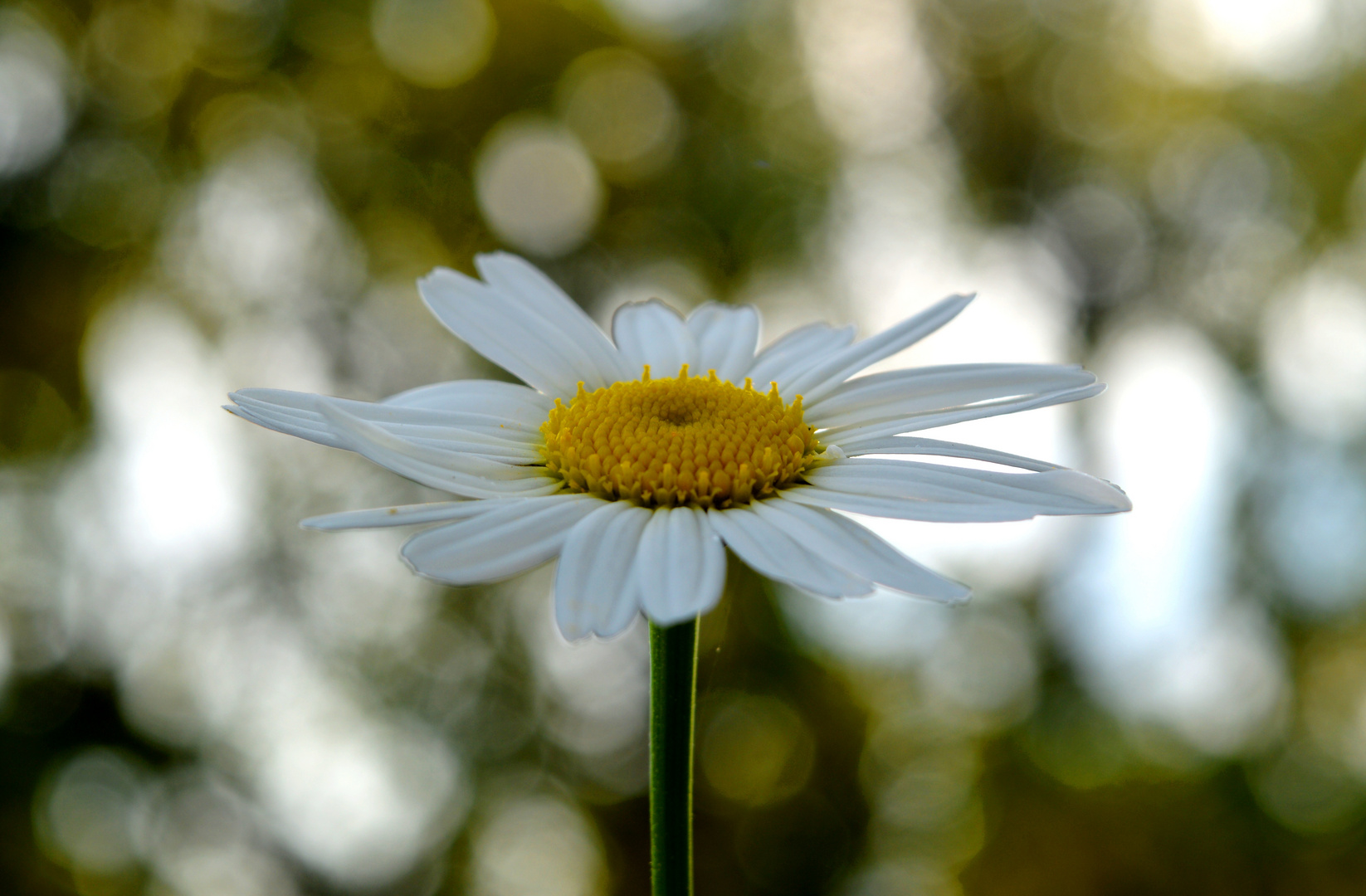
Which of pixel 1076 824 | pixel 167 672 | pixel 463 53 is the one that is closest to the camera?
pixel 167 672

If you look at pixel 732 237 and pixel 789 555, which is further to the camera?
pixel 732 237

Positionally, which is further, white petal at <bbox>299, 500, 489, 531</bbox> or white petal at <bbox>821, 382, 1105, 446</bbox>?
white petal at <bbox>821, 382, 1105, 446</bbox>

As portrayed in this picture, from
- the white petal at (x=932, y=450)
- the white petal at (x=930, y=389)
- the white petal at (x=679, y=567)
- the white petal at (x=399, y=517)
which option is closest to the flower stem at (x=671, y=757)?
the white petal at (x=679, y=567)

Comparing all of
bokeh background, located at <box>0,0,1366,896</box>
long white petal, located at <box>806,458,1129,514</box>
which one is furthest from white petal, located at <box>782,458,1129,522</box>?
bokeh background, located at <box>0,0,1366,896</box>

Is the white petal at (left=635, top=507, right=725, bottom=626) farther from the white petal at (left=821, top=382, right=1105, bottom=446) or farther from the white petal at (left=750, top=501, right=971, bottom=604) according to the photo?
the white petal at (left=821, top=382, right=1105, bottom=446)

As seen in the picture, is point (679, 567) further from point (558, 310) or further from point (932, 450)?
point (558, 310)

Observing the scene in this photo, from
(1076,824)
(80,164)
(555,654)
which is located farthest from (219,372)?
(1076,824)

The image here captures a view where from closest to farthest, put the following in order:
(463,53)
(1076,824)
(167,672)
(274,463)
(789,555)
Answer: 1. (789,555)
2. (167,672)
3. (274,463)
4. (1076,824)
5. (463,53)

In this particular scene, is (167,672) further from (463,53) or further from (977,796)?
(977,796)
